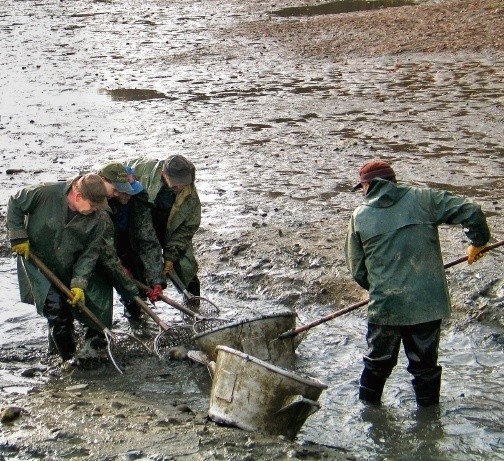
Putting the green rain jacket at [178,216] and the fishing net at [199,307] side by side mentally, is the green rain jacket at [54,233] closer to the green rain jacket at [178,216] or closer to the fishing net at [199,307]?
the green rain jacket at [178,216]

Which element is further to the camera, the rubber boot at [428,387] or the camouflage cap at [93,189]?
the camouflage cap at [93,189]

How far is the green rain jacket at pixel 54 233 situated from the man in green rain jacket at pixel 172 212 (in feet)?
2.64

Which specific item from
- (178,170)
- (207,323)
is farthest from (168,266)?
(178,170)

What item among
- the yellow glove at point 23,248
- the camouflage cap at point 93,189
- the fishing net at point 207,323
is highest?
the camouflage cap at point 93,189

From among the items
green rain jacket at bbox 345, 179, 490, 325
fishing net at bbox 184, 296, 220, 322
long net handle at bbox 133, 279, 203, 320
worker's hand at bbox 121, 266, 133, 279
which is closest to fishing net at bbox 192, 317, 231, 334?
long net handle at bbox 133, 279, 203, 320

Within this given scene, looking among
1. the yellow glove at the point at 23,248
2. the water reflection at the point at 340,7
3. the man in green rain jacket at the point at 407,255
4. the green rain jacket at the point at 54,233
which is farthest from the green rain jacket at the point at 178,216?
the water reflection at the point at 340,7

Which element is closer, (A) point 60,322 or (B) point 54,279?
(B) point 54,279

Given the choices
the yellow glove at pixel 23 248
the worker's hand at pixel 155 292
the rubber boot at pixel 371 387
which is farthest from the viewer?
the worker's hand at pixel 155 292

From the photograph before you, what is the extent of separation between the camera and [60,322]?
7152 mm

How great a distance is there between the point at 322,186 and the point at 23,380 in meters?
4.89

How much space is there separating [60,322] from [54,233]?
2.15 ft

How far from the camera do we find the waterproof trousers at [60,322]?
279 inches

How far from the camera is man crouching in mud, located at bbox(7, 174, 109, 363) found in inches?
271

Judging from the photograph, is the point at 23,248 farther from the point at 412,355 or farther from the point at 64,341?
the point at 412,355
